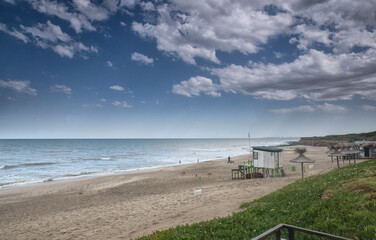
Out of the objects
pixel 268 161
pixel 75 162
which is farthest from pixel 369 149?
pixel 75 162

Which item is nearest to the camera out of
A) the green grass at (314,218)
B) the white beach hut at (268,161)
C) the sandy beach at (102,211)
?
the green grass at (314,218)

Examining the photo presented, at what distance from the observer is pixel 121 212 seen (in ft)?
47.8

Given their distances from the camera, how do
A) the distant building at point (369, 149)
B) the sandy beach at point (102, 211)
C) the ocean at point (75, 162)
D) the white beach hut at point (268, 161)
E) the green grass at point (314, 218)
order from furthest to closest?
the ocean at point (75, 162) → the distant building at point (369, 149) → the white beach hut at point (268, 161) → the sandy beach at point (102, 211) → the green grass at point (314, 218)

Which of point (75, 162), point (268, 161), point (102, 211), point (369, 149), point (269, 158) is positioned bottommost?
point (75, 162)

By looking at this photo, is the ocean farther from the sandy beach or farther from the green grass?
the green grass

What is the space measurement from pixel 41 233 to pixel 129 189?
11.3 metres

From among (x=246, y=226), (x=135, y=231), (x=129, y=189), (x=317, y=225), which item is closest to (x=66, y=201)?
(x=129, y=189)

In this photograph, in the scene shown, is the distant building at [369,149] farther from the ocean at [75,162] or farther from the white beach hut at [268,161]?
the ocean at [75,162]

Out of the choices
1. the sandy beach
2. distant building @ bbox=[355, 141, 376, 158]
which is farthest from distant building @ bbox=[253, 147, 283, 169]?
distant building @ bbox=[355, 141, 376, 158]

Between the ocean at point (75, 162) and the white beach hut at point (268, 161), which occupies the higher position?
the white beach hut at point (268, 161)

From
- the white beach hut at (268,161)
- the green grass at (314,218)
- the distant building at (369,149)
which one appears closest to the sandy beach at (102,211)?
the green grass at (314,218)

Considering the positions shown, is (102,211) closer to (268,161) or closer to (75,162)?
(268,161)

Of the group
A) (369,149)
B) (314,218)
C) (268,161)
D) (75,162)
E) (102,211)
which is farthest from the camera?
Answer: (75,162)

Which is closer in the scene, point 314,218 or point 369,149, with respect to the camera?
point 314,218
